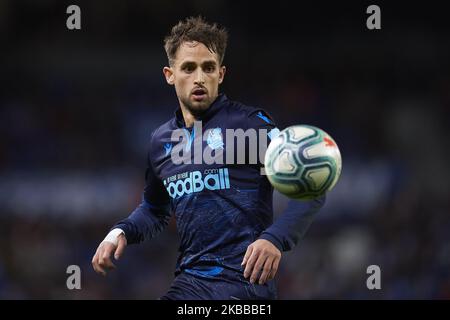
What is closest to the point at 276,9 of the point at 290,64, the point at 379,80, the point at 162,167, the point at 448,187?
the point at 290,64

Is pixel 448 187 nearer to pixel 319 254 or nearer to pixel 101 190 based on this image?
pixel 319 254

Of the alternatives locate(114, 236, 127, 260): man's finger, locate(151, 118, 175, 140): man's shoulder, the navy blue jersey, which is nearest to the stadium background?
locate(151, 118, 175, 140): man's shoulder

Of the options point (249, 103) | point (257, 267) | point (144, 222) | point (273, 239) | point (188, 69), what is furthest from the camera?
point (249, 103)

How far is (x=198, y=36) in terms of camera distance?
5.42m

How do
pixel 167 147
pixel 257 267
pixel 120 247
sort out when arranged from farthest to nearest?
pixel 167 147 → pixel 120 247 → pixel 257 267

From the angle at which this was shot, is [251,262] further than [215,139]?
No

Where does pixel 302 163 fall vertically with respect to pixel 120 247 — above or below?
above

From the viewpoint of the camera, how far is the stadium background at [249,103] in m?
12.3

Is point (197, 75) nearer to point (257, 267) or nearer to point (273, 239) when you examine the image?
point (273, 239)

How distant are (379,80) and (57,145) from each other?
6342mm

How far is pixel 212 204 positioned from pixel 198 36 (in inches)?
47.4

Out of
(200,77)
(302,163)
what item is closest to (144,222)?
(200,77)

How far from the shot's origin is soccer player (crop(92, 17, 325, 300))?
486 centimetres

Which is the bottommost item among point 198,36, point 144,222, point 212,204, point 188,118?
point 144,222
